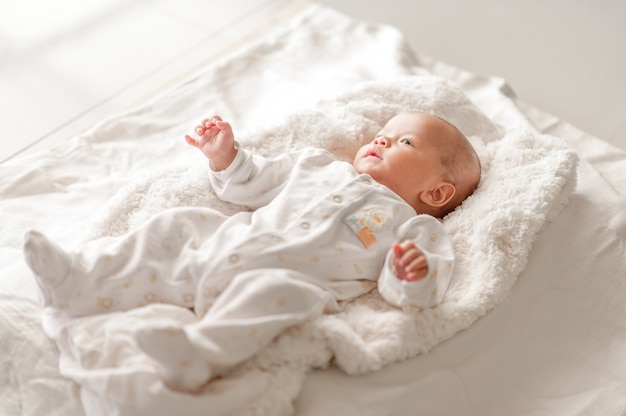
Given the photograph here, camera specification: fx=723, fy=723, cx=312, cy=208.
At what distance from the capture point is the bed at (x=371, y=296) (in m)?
1.12

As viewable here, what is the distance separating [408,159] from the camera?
4.44 feet

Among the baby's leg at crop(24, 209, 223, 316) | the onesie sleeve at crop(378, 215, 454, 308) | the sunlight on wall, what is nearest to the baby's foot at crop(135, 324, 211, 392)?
the baby's leg at crop(24, 209, 223, 316)

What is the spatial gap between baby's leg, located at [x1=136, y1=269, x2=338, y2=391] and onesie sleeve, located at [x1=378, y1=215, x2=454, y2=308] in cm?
11

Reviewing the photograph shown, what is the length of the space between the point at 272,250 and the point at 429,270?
257 mm

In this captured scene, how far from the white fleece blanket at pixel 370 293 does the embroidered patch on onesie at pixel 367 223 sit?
98 millimetres

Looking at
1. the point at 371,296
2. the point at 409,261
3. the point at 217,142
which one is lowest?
the point at 371,296

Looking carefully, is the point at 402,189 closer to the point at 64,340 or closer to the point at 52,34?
the point at 64,340

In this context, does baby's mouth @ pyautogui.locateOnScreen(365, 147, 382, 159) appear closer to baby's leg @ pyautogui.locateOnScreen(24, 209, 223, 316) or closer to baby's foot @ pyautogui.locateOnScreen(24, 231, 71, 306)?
baby's leg @ pyautogui.locateOnScreen(24, 209, 223, 316)

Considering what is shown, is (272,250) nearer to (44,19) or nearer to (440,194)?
(440,194)

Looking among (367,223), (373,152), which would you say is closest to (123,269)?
(367,223)

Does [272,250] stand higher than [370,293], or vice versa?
[272,250]

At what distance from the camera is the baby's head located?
136 centimetres

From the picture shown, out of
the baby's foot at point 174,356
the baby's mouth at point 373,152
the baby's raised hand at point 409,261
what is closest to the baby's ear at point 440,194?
the baby's mouth at point 373,152

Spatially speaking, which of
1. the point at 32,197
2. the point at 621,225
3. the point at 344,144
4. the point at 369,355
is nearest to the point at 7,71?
the point at 32,197
